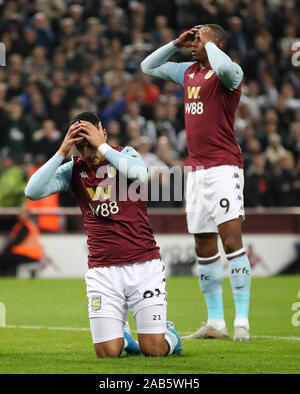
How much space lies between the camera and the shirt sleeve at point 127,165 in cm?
614

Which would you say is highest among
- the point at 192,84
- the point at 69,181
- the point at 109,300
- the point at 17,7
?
the point at 17,7

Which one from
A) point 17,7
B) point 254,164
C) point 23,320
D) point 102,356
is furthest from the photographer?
point 17,7

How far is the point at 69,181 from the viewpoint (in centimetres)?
661

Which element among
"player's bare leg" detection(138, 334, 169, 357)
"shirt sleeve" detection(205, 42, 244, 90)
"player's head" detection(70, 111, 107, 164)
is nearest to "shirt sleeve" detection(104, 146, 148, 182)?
"player's head" detection(70, 111, 107, 164)

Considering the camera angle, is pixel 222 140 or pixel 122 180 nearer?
pixel 122 180

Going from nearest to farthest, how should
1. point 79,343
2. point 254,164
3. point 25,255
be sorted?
1. point 79,343
2. point 25,255
3. point 254,164

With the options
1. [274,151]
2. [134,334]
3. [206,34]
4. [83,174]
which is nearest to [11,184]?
[274,151]

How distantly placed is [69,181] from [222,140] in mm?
1587

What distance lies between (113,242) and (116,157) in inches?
26.1

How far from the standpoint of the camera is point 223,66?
7.17m

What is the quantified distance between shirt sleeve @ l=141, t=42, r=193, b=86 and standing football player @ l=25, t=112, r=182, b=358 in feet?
5.86

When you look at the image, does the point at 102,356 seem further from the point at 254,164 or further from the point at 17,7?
the point at 17,7

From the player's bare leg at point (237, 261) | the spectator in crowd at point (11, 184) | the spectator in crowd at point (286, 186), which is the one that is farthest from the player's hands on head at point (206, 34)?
the spectator in crowd at point (286, 186)

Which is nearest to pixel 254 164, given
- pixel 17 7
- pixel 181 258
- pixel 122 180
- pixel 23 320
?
pixel 181 258
